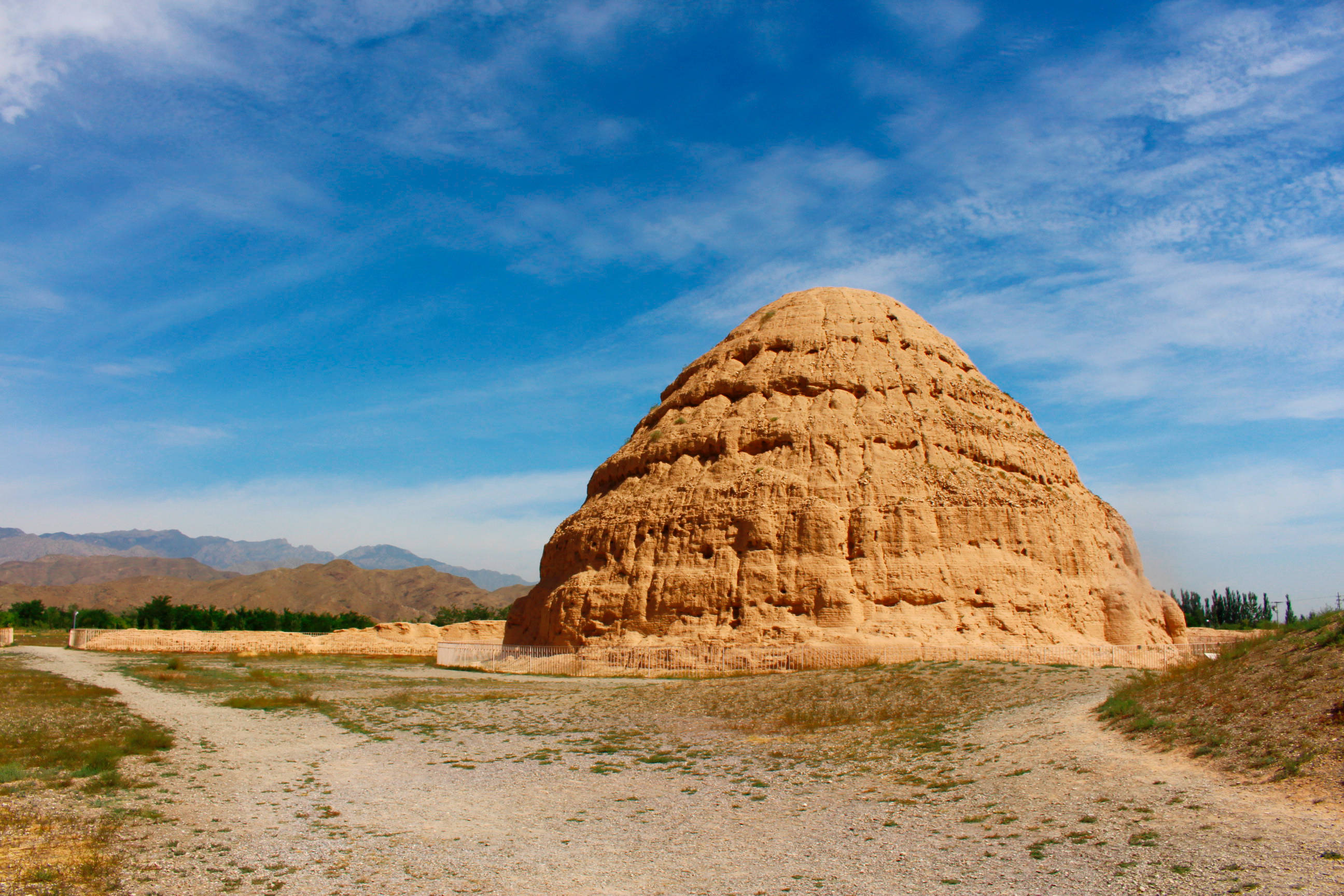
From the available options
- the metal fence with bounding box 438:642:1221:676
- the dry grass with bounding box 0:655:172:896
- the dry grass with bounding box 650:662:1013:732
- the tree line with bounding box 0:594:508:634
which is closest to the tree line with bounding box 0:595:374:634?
the tree line with bounding box 0:594:508:634

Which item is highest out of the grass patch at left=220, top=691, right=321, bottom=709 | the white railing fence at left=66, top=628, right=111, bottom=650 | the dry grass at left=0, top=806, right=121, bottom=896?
the dry grass at left=0, top=806, right=121, bottom=896

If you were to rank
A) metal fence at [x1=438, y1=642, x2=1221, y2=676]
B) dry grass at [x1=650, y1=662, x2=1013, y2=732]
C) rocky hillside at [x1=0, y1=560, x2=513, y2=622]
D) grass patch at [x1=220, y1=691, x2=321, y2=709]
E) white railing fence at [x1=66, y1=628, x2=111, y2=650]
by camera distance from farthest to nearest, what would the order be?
rocky hillside at [x1=0, y1=560, x2=513, y2=622], white railing fence at [x1=66, y1=628, x2=111, y2=650], metal fence at [x1=438, y1=642, x2=1221, y2=676], grass patch at [x1=220, y1=691, x2=321, y2=709], dry grass at [x1=650, y1=662, x2=1013, y2=732]

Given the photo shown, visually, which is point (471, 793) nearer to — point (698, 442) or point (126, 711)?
point (126, 711)

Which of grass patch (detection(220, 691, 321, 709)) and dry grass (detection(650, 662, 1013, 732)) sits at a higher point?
dry grass (detection(650, 662, 1013, 732))

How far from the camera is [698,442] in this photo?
3262 cm

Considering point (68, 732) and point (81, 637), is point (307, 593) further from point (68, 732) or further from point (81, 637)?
point (68, 732)

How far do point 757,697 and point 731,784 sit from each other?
765 centimetres

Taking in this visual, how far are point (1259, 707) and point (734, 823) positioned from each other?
265 inches

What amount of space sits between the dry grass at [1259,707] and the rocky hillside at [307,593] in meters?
119

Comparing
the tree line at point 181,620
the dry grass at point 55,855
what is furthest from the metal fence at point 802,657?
the tree line at point 181,620

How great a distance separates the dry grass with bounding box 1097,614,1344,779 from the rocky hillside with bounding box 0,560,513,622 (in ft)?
389

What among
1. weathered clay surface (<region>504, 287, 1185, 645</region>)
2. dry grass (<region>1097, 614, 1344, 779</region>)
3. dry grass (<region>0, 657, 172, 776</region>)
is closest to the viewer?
dry grass (<region>1097, 614, 1344, 779</region>)

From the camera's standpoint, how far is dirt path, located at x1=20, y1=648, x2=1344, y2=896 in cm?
691

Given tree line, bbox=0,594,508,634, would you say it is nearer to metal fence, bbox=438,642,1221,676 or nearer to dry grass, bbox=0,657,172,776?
metal fence, bbox=438,642,1221,676
